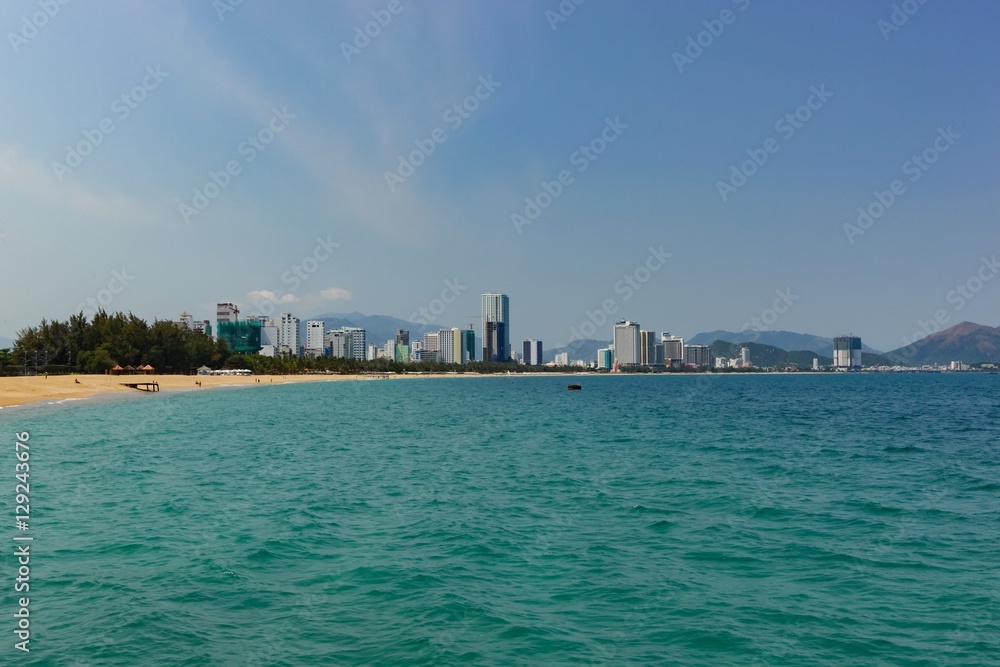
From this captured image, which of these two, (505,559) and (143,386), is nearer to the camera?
(505,559)

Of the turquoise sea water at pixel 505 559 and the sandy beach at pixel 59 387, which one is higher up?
the sandy beach at pixel 59 387

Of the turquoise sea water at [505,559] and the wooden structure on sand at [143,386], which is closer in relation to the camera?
the turquoise sea water at [505,559]

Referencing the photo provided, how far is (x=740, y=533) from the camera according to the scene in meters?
15.7

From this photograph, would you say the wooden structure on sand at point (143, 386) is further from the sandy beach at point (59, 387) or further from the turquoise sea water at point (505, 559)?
the turquoise sea water at point (505, 559)

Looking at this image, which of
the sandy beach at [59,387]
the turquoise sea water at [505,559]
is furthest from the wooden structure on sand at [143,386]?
the turquoise sea water at [505,559]

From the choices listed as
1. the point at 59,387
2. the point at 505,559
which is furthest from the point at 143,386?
the point at 505,559

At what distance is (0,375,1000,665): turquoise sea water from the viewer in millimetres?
9227

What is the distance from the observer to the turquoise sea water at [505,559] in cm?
923

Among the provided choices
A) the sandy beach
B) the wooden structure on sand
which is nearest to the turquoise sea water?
the sandy beach

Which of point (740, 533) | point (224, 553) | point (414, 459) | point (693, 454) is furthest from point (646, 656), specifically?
point (693, 454)

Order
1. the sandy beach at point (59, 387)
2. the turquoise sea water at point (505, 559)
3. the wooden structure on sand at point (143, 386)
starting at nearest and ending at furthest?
the turquoise sea water at point (505, 559) < the sandy beach at point (59, 387) < the wooden structure on sand at point (143, 386)

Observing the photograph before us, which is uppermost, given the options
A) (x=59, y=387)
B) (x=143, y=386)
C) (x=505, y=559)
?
(x=59, y=387)

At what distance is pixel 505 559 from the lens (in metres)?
13.4

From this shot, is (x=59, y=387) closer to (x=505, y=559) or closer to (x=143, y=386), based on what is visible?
(x=143, y=386)
